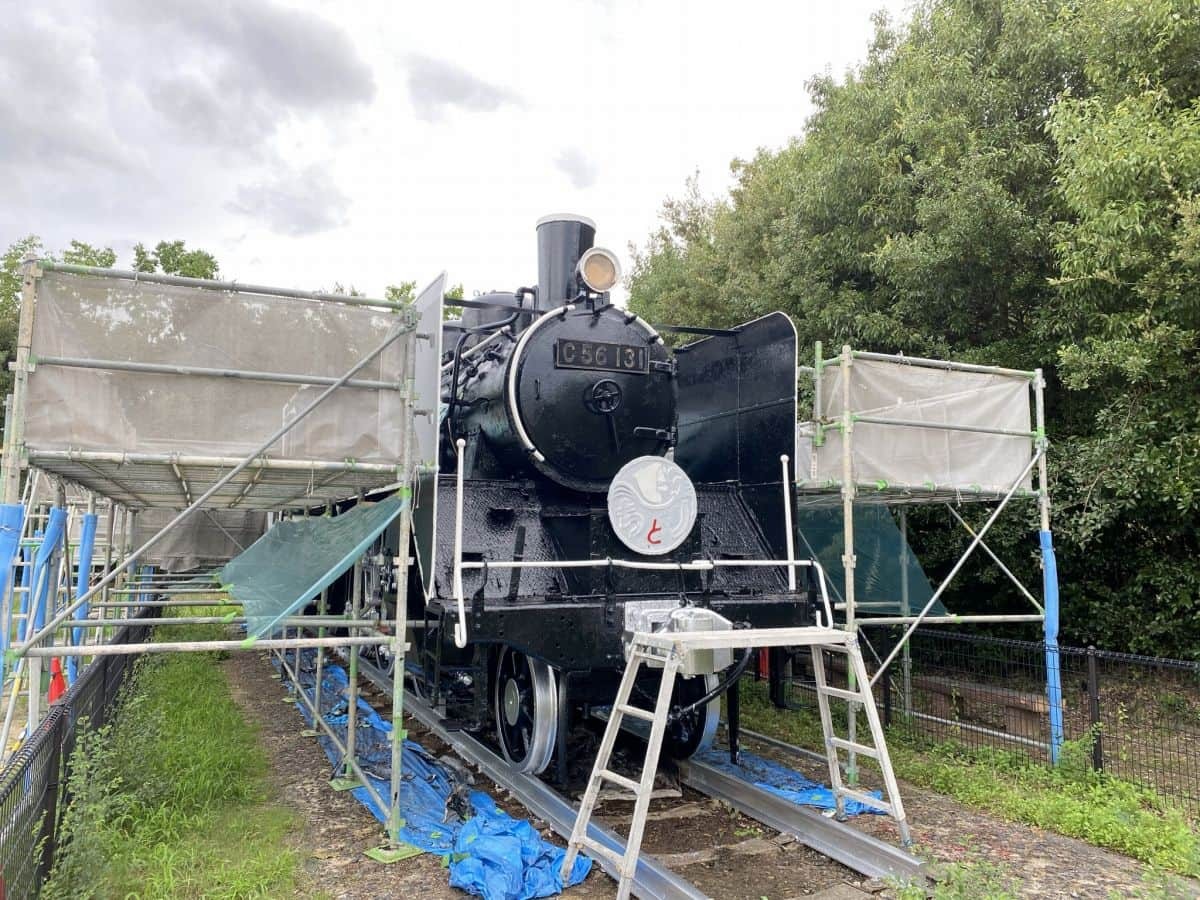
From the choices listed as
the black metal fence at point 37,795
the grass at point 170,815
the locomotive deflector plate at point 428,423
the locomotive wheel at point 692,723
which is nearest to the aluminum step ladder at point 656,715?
the locomotive wheel at point 692,723

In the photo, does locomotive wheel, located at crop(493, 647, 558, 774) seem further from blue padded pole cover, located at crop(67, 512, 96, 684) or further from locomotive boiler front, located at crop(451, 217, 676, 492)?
blue padded pole cover, located at crop(67, 512, 96, 684)

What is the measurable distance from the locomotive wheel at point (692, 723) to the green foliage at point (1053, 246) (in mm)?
3993

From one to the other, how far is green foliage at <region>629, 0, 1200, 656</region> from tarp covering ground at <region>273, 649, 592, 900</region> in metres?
5.67

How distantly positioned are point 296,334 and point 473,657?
2.24m

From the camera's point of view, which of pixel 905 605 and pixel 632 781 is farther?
pixel 905 605

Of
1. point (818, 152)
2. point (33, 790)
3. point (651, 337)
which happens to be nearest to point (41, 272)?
point (33, 790)

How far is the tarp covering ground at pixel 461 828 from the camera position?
3.90 m

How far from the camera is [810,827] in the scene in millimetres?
4605

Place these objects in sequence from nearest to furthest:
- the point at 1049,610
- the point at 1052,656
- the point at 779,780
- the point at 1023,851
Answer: the point at 1023,851 → the point at 779,780 → the point at 1052,656 → the point at 1049,610

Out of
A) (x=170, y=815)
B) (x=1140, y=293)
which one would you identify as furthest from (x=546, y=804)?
(x=1140, y=293)

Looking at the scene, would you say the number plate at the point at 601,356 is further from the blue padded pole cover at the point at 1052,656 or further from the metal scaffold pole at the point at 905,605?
the blue padded pole cover at the point at 1052,656

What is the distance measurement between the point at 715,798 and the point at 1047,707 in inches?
125

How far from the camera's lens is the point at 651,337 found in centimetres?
581

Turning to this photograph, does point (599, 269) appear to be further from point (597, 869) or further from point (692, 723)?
point (597, 869)
